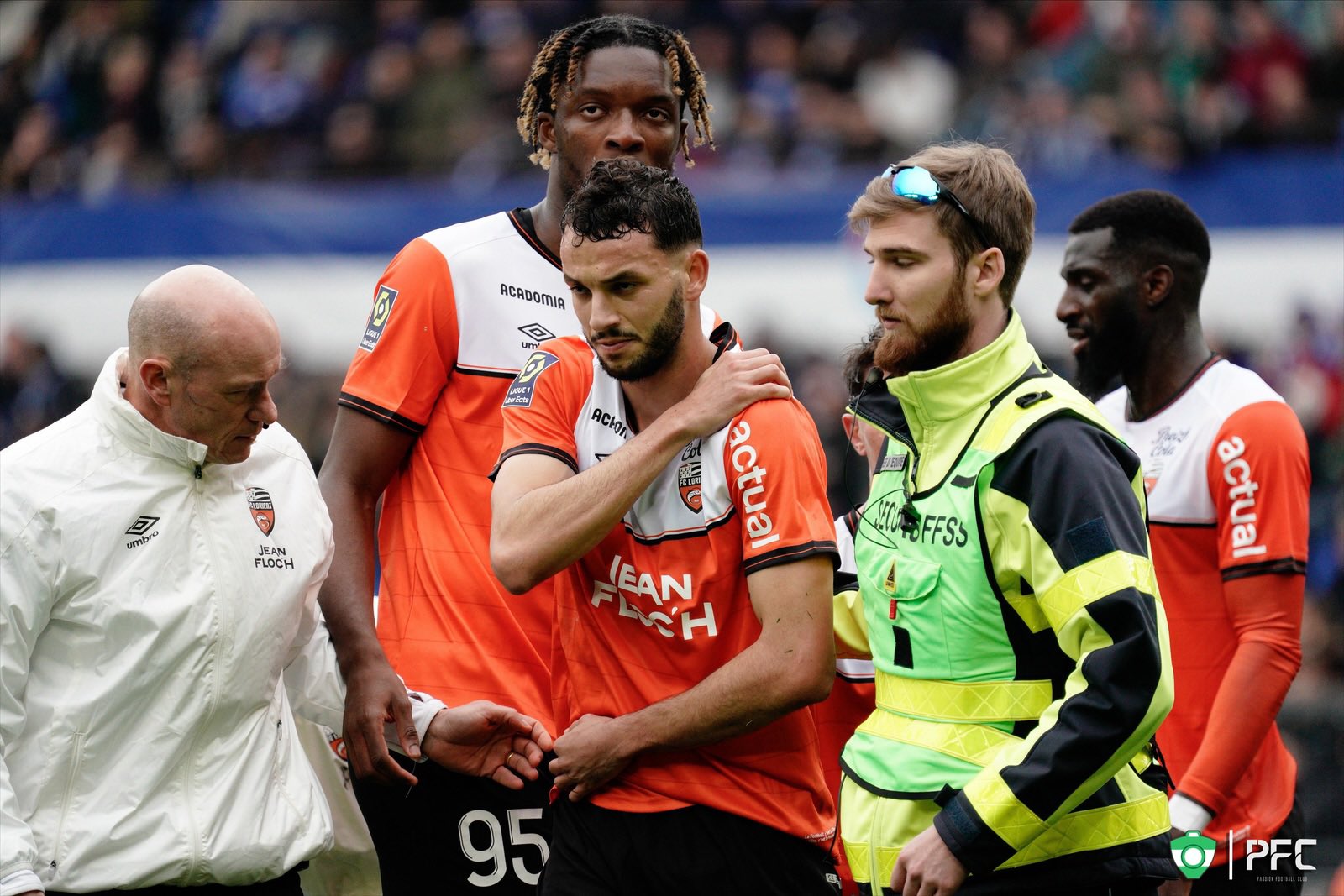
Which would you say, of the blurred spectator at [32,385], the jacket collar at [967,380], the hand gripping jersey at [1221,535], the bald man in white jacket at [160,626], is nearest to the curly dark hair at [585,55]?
the bald man in white jacket at [160,626]

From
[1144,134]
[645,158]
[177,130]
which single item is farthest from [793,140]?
[645,158]

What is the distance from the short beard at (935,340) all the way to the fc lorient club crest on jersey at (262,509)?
4.91ft

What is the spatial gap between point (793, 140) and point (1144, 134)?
2.72 meters

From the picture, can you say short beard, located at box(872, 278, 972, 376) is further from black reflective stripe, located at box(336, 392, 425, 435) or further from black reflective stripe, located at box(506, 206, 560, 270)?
black reflective stripe, located at box(336, 392, 425, 435)

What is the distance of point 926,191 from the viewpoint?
3.43m

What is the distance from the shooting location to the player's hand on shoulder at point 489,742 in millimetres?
3902

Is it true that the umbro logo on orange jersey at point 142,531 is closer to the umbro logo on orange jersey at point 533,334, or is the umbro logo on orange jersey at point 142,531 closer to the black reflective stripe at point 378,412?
the black reflective stripe at point 378,412

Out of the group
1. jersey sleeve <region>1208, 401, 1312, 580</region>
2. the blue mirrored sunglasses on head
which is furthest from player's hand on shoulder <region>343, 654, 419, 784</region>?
jersey sleeve <region>1208, 401, 1312, 580</region>

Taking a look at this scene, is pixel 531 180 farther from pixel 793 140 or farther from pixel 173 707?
pixel 173 707

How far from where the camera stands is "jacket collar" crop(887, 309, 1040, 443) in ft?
11.1

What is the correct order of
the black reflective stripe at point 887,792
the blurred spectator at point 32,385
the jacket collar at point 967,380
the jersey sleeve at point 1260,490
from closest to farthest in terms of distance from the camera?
the black reflective stripe at point 887,792 → the jacket collar at point 967,380 → the jersey sleeve at point 1260,490 → the blurred spectator at point 32,385

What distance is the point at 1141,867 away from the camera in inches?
126

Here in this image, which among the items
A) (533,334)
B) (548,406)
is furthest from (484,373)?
(548,406)

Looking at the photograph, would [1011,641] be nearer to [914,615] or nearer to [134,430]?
[914,615]
